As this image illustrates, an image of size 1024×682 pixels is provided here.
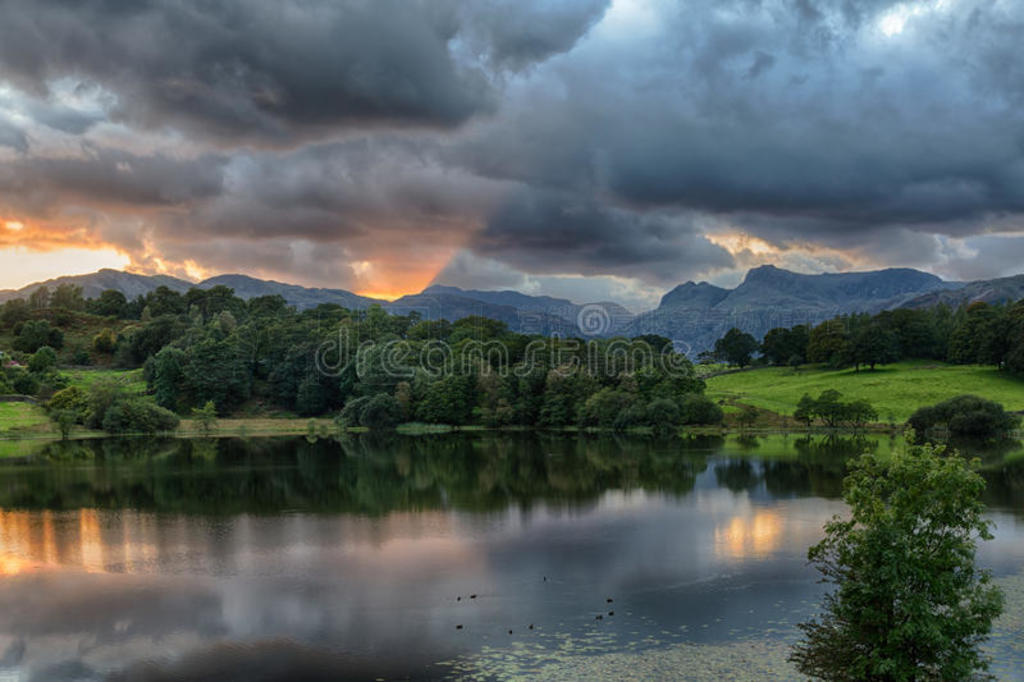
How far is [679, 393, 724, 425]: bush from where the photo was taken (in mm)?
89875

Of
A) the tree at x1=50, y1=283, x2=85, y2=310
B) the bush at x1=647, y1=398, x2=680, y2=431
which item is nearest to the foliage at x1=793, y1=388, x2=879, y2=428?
the bush at x1=647, y1=398, x2=680, y2=431

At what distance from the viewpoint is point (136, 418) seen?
92.6 m

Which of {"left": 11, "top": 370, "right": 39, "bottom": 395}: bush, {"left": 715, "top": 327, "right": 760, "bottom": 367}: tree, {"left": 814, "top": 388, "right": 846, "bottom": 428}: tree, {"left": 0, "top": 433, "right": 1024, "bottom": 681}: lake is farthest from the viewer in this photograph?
{"left": 715, "top": 327, "right": 760, "bottom": 367}: tree

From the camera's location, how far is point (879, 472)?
736 inches

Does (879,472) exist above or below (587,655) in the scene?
above

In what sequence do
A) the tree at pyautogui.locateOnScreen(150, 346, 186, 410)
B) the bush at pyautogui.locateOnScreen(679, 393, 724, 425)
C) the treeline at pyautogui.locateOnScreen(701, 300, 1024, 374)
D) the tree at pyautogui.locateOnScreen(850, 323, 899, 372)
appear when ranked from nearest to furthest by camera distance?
the bush at pyautogui.locateOnScreen(679, 393, 724, 425)
the treeline at pyautogui.locateOnScreen(701, 300, 1024, 374)
the tree at pyautogui.locateOnScreen(850, 323, 899, 372)
the tree at pyautogui.locateOnScreen(150, 346, 186, 410)

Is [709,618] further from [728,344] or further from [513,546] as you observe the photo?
[728,344]

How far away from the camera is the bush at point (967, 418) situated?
73.2 meters

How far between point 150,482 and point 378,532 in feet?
80.1

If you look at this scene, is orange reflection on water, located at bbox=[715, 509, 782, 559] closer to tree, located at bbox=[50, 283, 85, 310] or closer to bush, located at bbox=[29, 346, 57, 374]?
bush, located at bbox=[29, 346, 57, 374]

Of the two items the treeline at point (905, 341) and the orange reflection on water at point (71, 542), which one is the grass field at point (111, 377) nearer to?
the orange reflection on water at point (71, 542)

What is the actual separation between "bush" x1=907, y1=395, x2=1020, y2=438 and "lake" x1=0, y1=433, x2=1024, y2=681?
18.2 m

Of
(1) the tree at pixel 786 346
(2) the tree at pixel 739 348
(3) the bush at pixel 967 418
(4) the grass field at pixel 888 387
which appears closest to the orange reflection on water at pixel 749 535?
(3) the bush at pixel 967 418

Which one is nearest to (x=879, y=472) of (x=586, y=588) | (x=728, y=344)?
(x=586, y=588)
